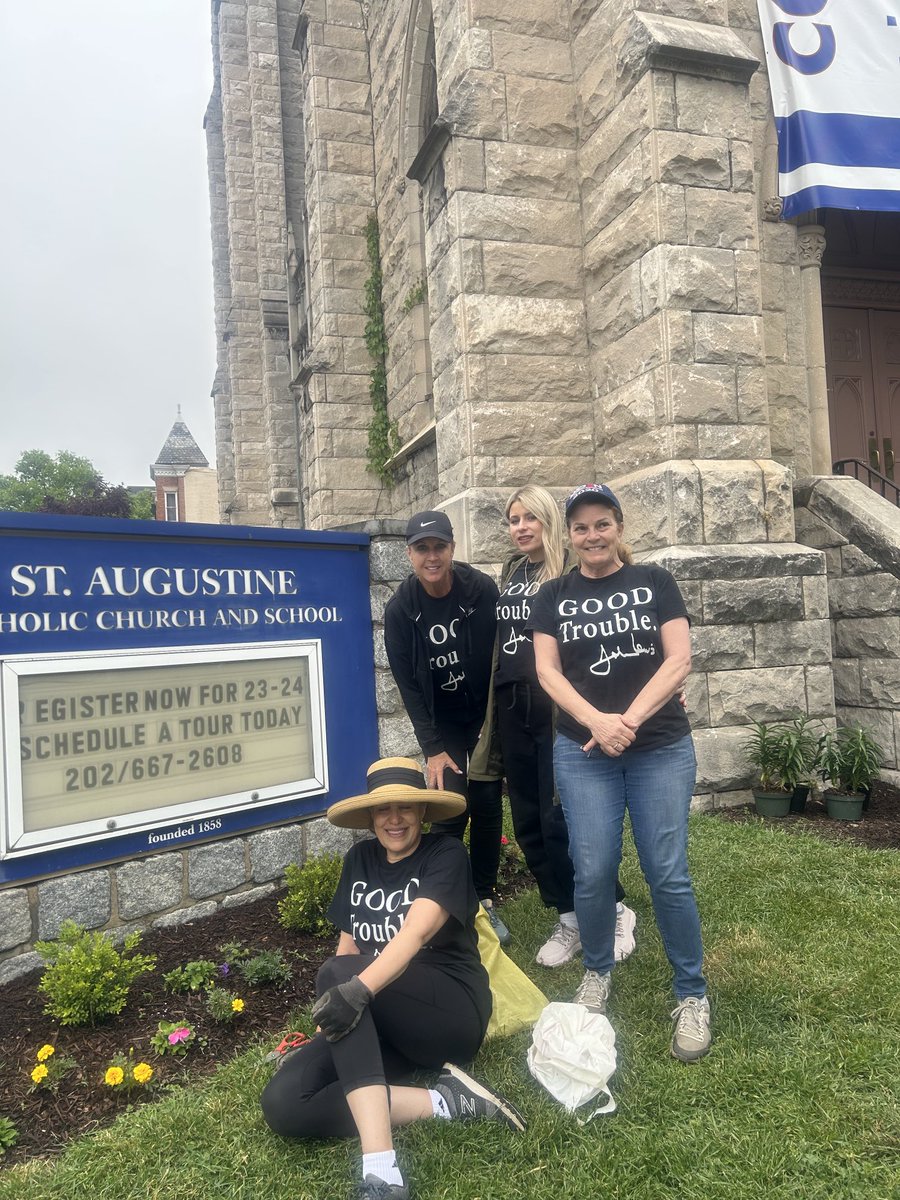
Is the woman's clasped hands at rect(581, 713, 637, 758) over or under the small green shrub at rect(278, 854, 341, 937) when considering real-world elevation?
over

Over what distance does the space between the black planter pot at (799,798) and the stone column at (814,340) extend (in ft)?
10.0

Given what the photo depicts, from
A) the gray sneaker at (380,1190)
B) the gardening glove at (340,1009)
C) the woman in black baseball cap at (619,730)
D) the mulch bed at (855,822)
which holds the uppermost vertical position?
the woman in black baseball cap at (619,730)

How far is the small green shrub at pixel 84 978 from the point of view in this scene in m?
2.89

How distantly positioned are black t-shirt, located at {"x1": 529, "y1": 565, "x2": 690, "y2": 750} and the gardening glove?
105 cm

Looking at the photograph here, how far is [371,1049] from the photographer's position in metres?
2.23

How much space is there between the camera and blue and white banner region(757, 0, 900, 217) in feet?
20.5

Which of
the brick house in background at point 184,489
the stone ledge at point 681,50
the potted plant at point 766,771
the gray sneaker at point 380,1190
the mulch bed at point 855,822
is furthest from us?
the brick house in background at point 184,489

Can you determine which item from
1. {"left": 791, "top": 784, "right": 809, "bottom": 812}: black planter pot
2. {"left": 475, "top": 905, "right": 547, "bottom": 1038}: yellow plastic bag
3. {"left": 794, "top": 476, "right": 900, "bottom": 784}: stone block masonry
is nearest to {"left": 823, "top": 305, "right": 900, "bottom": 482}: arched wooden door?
{"left": 794, "top": 476, "right": 900, "bottom": 784}: stone block masonry

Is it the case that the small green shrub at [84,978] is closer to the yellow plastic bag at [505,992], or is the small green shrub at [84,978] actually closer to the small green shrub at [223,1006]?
the small green shrub at [223,1006]

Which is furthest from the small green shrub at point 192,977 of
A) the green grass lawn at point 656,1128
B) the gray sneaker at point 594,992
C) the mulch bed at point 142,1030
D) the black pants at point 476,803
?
the gray sneaker at point 594,992

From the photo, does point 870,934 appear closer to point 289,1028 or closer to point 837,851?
point 837,851
